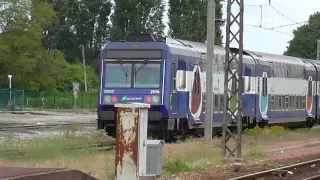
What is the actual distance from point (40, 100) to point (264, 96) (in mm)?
33208

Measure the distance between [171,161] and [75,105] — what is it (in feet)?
142

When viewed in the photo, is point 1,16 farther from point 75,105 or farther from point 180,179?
point 180,179

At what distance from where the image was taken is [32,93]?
60.8 metres

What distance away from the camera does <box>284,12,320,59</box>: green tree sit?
316 ft

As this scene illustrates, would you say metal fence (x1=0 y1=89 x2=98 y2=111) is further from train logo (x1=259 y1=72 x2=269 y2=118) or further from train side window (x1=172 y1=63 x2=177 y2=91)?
train side window (x1=172 y1=63 x2=177 y2=91)

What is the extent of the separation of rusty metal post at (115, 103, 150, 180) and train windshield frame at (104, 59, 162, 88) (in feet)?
31.4

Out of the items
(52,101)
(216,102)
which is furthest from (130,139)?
(52,101)

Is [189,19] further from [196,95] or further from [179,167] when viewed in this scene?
[179,167]

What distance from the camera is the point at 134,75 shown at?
22.8 meters

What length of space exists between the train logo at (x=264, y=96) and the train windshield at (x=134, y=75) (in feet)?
33.1

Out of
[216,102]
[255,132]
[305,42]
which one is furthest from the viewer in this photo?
[305,42]

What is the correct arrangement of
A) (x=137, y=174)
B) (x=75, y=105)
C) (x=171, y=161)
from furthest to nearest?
(x=75, y=105), (x=171, y=161), (x=137, y=174)

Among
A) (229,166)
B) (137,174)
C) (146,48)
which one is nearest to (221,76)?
(146,48)

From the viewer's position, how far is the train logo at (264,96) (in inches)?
1251
